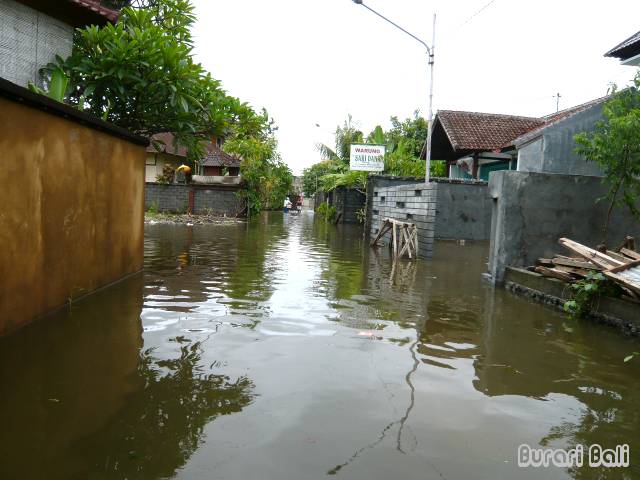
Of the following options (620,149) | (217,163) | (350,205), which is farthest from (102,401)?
(217,163)

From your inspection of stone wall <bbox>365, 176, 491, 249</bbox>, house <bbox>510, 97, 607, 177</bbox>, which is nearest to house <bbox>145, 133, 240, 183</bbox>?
stone wall <bbox>365, 176, 491, 249</bbox>

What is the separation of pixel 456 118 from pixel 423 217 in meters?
10.3

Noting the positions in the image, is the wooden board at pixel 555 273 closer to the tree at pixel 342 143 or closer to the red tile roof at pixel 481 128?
the red tile roof at pixel 481 128

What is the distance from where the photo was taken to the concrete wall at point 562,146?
16500 millimetres

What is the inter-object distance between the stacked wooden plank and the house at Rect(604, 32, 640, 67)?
7920 mm

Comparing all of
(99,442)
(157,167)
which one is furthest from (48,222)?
(157,167)

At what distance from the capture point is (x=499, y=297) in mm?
8164

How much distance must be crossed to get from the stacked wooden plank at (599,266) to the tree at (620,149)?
2.31ft

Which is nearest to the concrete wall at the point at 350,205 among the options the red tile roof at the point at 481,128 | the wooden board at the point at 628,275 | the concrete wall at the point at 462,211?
the red tile roof at the point at 481,128

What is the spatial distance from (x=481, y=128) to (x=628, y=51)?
8.26 metres

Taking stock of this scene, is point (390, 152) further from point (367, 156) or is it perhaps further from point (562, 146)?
point (562, 146)

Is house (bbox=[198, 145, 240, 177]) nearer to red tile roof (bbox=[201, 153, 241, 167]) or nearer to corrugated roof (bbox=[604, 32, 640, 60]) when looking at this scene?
red tile roof (bbox=[201, 153, 241, 167])

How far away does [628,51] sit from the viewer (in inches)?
550

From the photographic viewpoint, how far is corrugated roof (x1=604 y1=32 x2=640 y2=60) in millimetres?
13385
